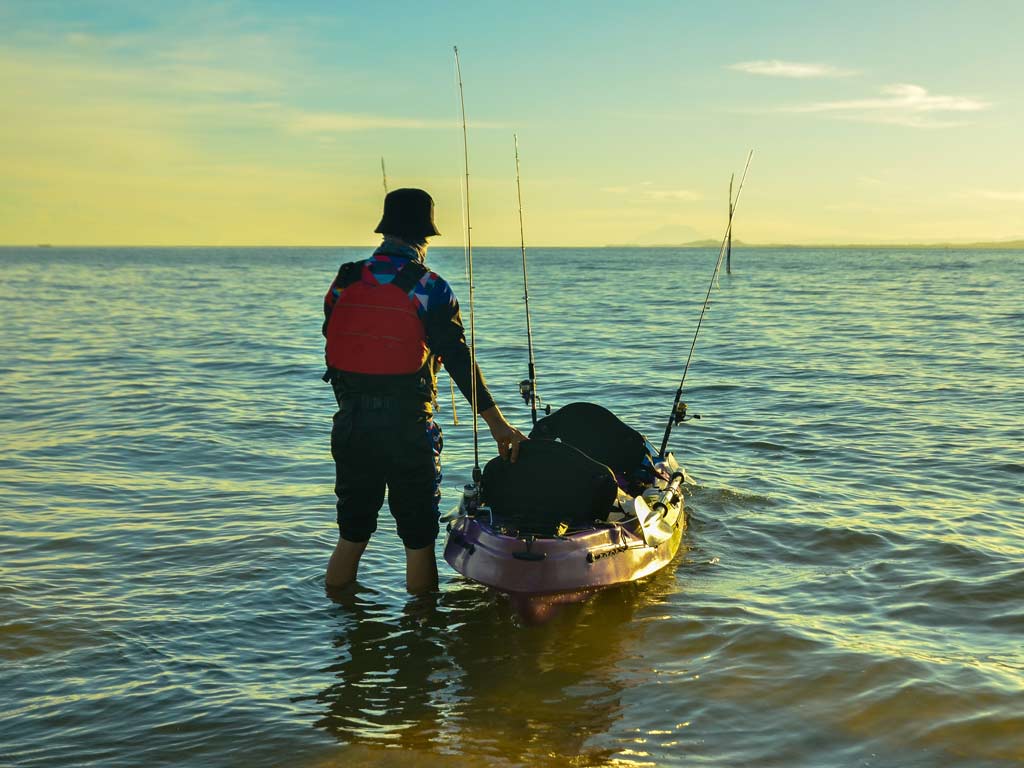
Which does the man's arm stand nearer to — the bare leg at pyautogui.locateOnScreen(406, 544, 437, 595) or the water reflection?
the bare leg at pyautogui.locateOnScreen(406, 544, 437, 595)

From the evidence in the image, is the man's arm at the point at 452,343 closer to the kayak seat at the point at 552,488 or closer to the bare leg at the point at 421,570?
the kayak seat at the point at 552,488

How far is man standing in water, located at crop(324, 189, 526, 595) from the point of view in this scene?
583 cm

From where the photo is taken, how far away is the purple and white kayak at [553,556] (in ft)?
19.5

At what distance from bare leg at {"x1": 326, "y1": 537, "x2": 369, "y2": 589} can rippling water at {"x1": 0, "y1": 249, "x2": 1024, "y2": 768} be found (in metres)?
0.16

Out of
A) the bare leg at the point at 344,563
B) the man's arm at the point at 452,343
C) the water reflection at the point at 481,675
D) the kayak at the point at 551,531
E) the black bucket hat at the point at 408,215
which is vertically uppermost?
the black bucket hat at the point at 408,215

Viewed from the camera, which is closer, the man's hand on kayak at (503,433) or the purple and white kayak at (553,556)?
the purple and white kayak at (553,556)

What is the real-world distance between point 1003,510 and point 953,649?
12.3 feet

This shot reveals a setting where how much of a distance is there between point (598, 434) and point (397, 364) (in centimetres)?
256

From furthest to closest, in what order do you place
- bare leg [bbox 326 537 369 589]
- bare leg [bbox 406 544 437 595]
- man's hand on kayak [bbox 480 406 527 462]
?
bare leg [bbox 326 537 369 589], bare leg [bbox 406 544 437 595], man's hand on kayak [bbox 480 406 527 462]

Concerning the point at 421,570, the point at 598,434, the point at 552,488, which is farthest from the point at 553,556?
the point at 598,434

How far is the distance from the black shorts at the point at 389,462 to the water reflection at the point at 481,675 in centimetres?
73

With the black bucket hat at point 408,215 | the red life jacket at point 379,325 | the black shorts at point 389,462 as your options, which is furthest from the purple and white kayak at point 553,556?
the black bucket hat at point 408,215

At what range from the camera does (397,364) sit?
5891 millimetres

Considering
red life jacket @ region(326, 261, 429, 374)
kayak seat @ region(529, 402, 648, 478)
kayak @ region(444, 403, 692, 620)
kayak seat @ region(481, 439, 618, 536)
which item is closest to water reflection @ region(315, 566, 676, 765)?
kayak @ region(444, 403, 692, 620)
